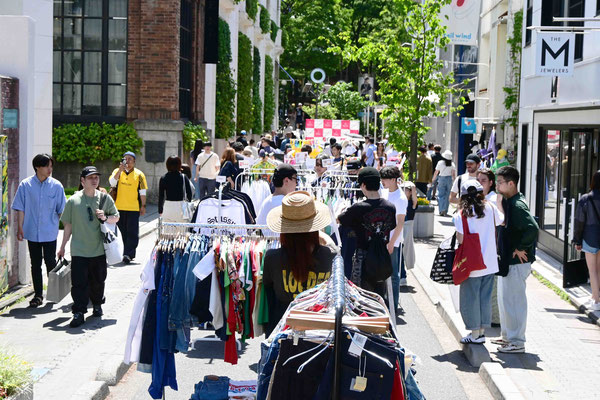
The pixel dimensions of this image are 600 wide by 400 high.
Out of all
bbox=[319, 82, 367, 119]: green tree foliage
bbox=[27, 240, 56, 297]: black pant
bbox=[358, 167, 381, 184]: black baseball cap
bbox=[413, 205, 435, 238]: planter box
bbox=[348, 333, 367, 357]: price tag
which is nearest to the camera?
bbox=[348, 333, 367, 357]: price tag

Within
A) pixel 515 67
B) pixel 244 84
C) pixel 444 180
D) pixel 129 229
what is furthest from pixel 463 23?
pixel 129 229

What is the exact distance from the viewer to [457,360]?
9.61 meters

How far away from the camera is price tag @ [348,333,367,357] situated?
4.56 m

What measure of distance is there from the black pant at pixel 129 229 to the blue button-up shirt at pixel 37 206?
3.58m

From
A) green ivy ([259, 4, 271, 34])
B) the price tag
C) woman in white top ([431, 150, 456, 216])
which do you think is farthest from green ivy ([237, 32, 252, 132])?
the price tag

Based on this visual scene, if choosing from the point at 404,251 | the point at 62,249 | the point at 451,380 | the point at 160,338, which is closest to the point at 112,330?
the point at 62,249

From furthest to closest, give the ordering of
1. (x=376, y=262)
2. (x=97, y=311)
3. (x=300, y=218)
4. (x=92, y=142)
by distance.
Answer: (x=92, y=142)
(x=97, y=311)
(x=376, y=262)
(x=300, y=218)

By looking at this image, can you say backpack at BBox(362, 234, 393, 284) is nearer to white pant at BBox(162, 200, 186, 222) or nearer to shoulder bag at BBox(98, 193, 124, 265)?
shoulder bag at BBox(98, 193, 124, 265)

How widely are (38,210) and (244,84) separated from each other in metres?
28.5

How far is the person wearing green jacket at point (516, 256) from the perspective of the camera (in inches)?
377

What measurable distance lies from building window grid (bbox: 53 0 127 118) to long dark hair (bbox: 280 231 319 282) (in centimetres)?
1944

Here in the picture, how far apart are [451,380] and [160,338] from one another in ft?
10.4

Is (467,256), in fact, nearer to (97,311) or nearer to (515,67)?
(97,311)

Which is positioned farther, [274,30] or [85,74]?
[274,30]
